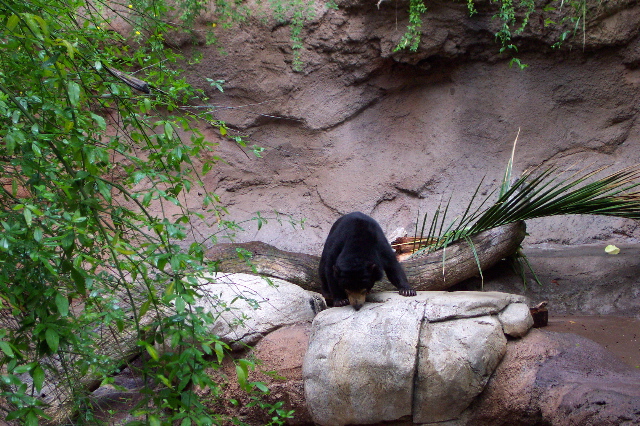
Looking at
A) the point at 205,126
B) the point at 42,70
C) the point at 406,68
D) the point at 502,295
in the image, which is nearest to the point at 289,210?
the point at 205,126

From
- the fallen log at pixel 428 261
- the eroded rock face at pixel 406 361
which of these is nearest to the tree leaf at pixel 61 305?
the eroded rock face at pixel 406 361

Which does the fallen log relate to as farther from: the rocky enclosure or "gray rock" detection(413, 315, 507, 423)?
the rocky enclosure

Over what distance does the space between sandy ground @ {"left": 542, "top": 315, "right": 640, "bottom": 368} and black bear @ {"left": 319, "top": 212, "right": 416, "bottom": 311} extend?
5.54 feet

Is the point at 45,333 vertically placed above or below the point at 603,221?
above

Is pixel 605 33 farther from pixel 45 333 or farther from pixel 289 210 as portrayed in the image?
pixel 45 333

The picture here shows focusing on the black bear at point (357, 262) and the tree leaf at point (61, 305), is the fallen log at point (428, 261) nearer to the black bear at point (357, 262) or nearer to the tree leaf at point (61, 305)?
the black bear at point (357, 262)

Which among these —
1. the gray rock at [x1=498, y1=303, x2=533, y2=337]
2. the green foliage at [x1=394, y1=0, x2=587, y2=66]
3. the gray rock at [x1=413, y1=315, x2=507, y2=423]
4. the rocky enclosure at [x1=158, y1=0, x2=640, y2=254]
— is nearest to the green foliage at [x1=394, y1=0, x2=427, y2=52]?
the green foliage at [x1=394, y1=0, x2=587, y2=66]

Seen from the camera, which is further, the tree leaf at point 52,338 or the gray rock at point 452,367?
the gray rock at point 452,367

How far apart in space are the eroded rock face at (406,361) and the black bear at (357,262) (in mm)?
315

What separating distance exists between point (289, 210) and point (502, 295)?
4927 millimetres

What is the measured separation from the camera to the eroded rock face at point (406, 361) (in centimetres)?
416

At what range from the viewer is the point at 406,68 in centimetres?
926

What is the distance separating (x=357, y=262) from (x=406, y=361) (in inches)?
40.2

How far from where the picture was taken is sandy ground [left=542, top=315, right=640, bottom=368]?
4.79 m
